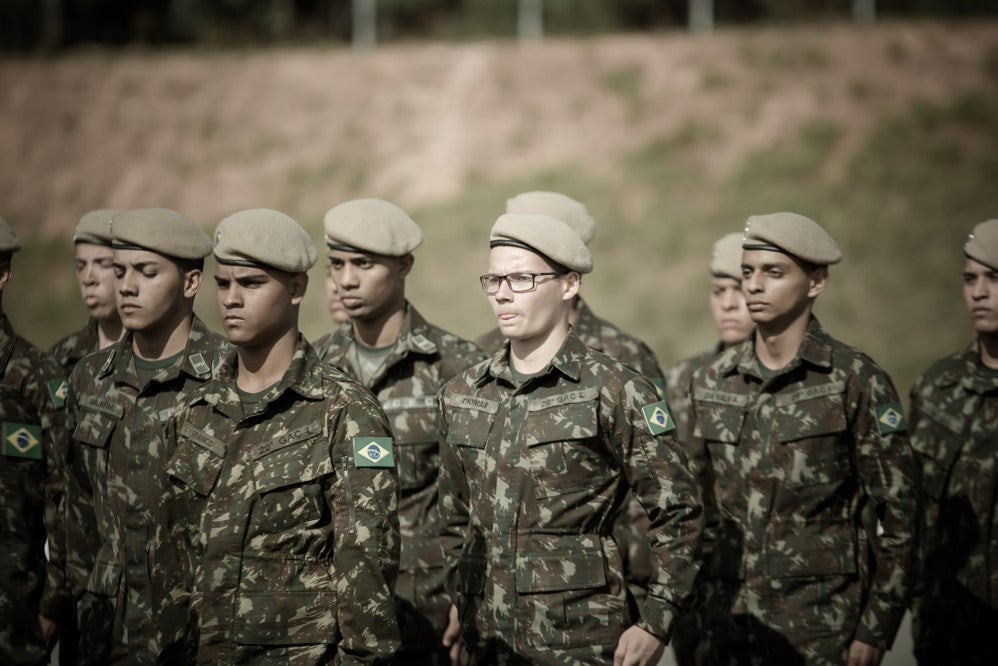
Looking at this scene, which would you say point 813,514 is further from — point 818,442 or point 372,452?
point 372,452

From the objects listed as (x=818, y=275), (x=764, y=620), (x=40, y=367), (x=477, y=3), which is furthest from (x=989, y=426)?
(x=477, y=3)

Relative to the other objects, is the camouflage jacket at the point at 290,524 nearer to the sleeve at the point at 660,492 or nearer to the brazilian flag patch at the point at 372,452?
the brazilian flag patch at the point at 372,452

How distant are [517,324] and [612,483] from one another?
2.45 ft

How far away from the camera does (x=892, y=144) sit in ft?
75.5

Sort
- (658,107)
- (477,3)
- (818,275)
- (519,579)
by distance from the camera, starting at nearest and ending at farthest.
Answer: (519,579) < (818,275) < (658,107) < (477,3)

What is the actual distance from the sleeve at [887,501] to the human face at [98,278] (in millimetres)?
4432

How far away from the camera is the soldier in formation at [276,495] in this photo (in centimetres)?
462

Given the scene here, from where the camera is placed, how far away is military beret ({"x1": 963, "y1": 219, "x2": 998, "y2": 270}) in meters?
6.84

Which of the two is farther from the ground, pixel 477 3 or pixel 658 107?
pixel 477 3

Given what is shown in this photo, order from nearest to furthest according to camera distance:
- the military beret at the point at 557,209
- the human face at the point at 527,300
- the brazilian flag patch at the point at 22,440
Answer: the brazilian flag patch at the point at 22,440 → the human face at the point at 527,300 → the military beret at the point at 557,209

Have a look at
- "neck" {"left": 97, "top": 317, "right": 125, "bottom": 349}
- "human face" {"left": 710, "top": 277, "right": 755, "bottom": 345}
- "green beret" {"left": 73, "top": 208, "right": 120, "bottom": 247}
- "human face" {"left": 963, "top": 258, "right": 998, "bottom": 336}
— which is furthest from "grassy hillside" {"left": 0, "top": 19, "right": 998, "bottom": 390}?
"green beret" {"left": 73, "top": 208, "right": 120, "bottom": 247}

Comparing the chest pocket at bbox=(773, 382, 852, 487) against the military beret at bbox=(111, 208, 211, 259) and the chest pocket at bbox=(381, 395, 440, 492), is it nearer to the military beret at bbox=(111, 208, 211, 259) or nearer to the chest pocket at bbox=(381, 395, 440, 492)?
the chest pocket at bbox=(381, 395, 440, 492)

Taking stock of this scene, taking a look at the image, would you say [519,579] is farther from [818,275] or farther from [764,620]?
[818,275]

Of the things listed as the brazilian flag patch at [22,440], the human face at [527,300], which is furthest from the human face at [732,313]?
the brazilian flag patch at [22,440]
